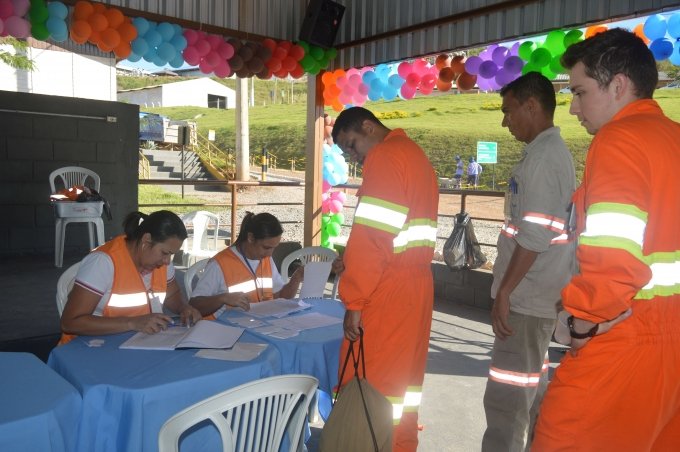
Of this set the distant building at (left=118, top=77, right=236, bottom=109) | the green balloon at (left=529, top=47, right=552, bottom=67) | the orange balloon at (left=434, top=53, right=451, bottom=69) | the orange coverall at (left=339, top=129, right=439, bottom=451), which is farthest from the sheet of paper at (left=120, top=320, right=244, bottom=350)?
the distant building at (left=118, top=77, right=236, bottom=109)

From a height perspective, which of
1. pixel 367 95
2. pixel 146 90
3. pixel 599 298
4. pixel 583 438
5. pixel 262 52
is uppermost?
pixel 146 90

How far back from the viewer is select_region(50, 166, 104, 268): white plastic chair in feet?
18.9

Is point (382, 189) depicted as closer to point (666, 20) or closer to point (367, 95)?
point (666, 20)

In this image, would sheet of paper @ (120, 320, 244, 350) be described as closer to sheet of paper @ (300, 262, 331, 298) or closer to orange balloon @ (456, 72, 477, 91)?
sheet of paper @ (300, 262, 331, 298)

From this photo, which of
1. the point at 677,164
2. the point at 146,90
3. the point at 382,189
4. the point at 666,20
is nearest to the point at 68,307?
the point at 382,189

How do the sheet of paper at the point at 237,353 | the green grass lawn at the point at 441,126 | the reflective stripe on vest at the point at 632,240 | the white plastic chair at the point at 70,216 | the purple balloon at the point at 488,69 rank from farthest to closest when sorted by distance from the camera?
the green grass lawn at the point at 441,126
the white plastic chair at the point at 70,216
the purple balloon at the point at 488,69
the sheet of paper at the point at 237,353
the reflective stripe on vest at the point at 632,240

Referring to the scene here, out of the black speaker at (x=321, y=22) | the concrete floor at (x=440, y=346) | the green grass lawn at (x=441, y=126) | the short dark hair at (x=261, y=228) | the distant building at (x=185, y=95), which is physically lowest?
the concrete floor at (x=440, y=346)

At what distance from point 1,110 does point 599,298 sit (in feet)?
22.9

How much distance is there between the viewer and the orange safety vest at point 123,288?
7.30ft

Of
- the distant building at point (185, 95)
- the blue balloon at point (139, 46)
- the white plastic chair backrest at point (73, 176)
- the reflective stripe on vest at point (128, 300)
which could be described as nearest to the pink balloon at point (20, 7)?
the blue balloon at point (139, 46)

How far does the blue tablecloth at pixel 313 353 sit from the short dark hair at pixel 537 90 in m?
1.21

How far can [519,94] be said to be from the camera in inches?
85.7

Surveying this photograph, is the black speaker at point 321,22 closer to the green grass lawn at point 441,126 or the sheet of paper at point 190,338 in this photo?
the sheet of paper at point 190,338

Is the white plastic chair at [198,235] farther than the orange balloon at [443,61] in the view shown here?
Yes
